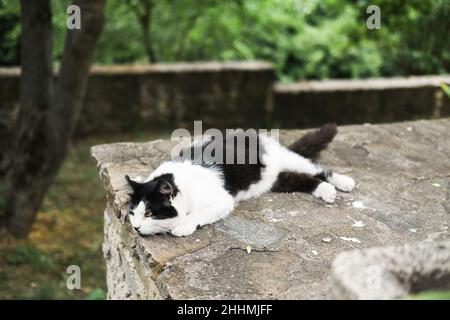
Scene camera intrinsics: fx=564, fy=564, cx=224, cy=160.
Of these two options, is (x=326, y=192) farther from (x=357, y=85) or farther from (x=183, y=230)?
(x=357, y=85)

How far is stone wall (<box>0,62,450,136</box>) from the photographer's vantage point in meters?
6.98

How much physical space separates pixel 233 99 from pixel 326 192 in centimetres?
435

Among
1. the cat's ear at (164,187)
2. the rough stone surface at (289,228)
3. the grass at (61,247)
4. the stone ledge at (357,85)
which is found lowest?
the grass at (61,247)

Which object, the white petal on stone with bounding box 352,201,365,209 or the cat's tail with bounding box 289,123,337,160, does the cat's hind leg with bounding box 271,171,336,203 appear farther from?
the cat's tail with bounding box 289,123,337,160

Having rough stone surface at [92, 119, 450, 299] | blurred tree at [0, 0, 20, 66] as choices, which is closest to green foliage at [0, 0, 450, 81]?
blurred tree at [0, 0, 20, 66]

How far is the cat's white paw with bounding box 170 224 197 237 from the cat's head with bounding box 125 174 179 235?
4cm

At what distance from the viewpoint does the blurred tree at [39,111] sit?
475 cm

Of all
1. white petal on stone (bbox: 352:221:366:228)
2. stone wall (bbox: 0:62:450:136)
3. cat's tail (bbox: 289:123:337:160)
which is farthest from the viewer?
stone wall (bbox: 0:62:450:136)

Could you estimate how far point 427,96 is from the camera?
7465mm

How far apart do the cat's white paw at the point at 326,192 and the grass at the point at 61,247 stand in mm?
2070

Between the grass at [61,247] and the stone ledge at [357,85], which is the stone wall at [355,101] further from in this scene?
the grass at [61,247]

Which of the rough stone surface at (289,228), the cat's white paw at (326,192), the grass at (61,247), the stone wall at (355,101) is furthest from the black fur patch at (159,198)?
the stone wall at (355,101)
